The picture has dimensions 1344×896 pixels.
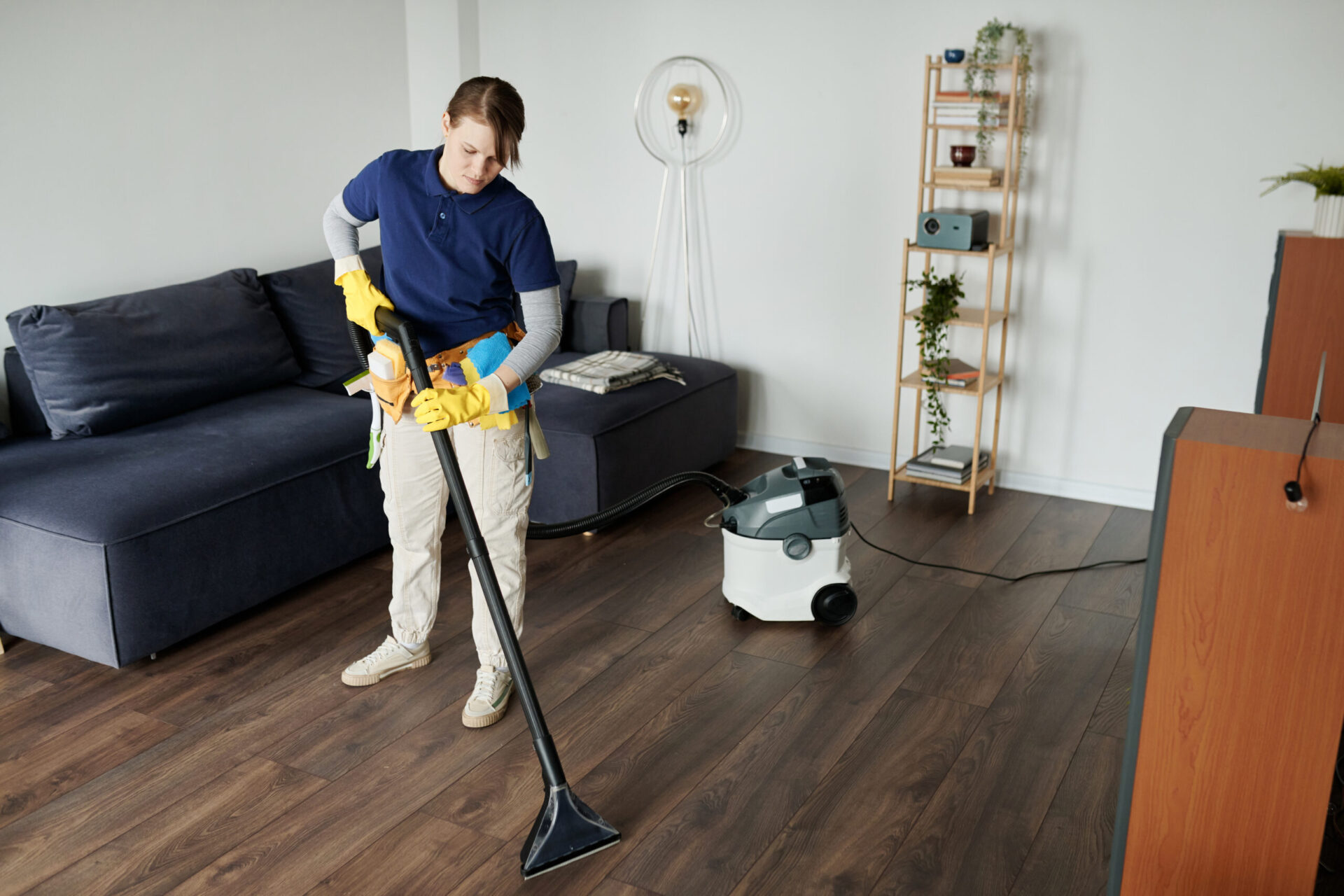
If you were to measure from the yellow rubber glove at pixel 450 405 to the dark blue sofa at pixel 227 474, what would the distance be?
91 centimetres

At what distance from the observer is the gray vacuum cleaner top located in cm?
264

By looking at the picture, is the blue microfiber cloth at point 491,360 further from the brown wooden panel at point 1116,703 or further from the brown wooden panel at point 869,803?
the brown wooden panel at point 1116,703

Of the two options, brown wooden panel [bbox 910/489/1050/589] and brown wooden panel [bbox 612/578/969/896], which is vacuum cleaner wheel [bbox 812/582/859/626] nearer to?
brown wooden panel [bbox 612/578/969/896]

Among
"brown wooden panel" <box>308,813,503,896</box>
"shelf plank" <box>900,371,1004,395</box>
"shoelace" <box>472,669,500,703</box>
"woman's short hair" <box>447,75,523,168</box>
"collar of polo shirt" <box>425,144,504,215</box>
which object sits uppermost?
"woman's short hair" <box>447,75,523,168</box>

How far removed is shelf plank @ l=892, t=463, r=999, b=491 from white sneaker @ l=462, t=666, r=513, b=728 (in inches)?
67.5

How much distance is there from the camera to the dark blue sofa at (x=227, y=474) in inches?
96.0

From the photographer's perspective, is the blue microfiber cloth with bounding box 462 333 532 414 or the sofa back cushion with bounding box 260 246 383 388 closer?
the blue microfiber cloth with bounding box 462 333 532 414

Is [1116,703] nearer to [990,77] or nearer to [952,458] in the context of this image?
[952,458]

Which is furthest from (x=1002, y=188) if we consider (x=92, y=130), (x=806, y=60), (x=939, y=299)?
(x=92, y=130)

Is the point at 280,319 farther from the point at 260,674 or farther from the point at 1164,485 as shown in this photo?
the point at 1164,485

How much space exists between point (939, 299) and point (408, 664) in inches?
Answer: 76.5

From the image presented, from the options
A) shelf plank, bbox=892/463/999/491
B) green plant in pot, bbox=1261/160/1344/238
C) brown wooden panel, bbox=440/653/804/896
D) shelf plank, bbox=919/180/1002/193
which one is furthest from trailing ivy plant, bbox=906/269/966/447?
brown wooden panel, bbox=440/653/804/896

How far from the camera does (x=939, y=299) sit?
11.2ft

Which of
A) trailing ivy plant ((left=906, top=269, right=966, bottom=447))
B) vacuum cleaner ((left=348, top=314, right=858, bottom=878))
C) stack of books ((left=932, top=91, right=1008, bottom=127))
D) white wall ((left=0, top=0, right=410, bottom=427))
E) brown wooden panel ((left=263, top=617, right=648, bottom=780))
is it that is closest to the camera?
brown wooden panel ((left=263, top=617, right=648, bottom=780))
